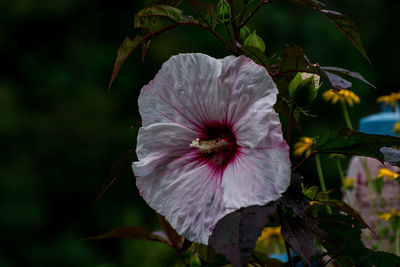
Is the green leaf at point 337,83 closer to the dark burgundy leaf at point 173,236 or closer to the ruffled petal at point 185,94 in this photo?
the ruffled petal at point 185,94

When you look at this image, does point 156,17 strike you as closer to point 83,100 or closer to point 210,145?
point 210,145

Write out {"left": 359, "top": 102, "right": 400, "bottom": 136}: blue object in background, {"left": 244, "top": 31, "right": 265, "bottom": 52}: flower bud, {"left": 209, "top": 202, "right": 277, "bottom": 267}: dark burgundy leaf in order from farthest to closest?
{"left": 359, "top": 102, "right": 400, "bottom": 136}: blue object in background
{"left": 244, "top": 31, "right": 265, "bottom": 52}: flower bud
{"left": 209, "top": 202, "right": 277, "bottom": 267}: dark burgundy leaf

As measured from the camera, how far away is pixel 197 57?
1.49 feet

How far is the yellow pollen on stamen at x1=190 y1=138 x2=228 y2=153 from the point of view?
18.6 inches

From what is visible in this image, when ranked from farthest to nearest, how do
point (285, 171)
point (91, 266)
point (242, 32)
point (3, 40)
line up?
point (3, 40) < point (91, 266) < point (242, 32) < point (285, 171)

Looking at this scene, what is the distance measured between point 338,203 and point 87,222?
5612mm

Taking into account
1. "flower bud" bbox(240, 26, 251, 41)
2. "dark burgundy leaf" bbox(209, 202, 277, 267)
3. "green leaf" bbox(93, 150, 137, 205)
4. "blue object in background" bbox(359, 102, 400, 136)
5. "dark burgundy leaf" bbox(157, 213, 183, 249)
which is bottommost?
"blue object in background" bbox(359, 102, 400, 136)

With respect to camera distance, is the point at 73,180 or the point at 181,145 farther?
the point at 73,180

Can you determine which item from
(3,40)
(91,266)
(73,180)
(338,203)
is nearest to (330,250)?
(338,203)

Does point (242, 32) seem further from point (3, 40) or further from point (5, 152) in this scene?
point (3, 40)

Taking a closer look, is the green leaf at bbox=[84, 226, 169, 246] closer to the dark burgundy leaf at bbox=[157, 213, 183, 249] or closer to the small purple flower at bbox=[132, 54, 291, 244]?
the dark burgundy leaf at bbox=[157, 213, 183, 249]

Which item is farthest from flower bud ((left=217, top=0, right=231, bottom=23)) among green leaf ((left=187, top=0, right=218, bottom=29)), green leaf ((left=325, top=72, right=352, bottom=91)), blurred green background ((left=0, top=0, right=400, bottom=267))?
blurred green background ((left=0, top=0, right=400, bottom=267))

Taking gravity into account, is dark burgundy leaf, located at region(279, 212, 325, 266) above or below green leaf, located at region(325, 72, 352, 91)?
below

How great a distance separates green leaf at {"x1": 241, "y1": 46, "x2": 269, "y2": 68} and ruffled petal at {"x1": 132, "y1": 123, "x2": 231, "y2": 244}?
3.4 inches
